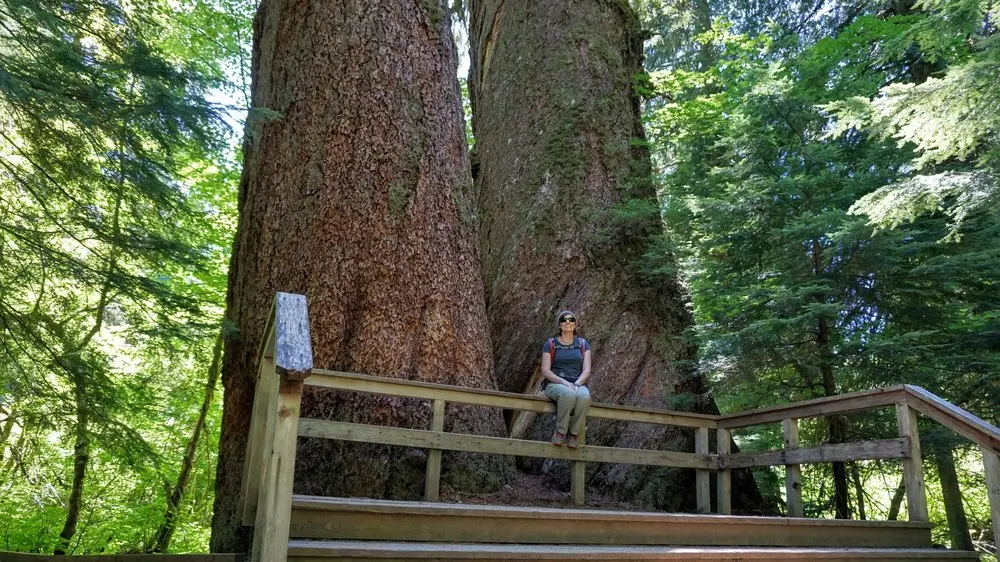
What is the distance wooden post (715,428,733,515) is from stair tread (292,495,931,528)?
1.36 meters

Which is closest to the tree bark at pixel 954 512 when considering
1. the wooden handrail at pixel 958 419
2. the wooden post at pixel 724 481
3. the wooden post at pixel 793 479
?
the wooden post at pixel 724 481

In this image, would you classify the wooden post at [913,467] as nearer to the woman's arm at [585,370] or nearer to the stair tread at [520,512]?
the stair tread at [520,512]

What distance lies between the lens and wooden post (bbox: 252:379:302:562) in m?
2.77

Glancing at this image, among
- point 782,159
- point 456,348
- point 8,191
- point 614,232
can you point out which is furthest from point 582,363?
point 8,191

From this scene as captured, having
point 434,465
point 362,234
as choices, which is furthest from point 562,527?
point 362,234

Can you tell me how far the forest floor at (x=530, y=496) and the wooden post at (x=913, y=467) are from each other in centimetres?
217

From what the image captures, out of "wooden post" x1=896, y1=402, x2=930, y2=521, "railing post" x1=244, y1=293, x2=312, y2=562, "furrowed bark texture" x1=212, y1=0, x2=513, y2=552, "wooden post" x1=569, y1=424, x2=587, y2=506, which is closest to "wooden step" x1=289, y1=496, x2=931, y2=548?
"wooden post" x1=896, y1=402, x2=930, y2=521

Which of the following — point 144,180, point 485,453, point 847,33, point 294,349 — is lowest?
point 485,453

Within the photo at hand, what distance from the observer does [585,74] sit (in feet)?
30.3

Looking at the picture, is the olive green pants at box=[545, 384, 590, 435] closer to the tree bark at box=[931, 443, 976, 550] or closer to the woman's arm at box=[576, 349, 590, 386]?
the woman's arm at box=[576, 349, 590, 386]

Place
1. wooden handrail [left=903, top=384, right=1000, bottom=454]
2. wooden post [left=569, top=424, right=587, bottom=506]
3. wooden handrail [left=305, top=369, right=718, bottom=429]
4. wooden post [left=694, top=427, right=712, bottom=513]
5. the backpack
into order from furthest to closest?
wooden post [left=694, top=427, right=712, bottom=513] < the backpack < wooden post [left=569, top=424, right=587, bottom=506] < wooden handrail [left=305, top=369, right=718, bottom=429] < wooden handrail [left=903, top=384, right=1000, bottom=454]

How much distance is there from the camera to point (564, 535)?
3.87 meters

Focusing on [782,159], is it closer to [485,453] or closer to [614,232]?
[614,232]

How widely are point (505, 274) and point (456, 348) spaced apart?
2.47 meters
